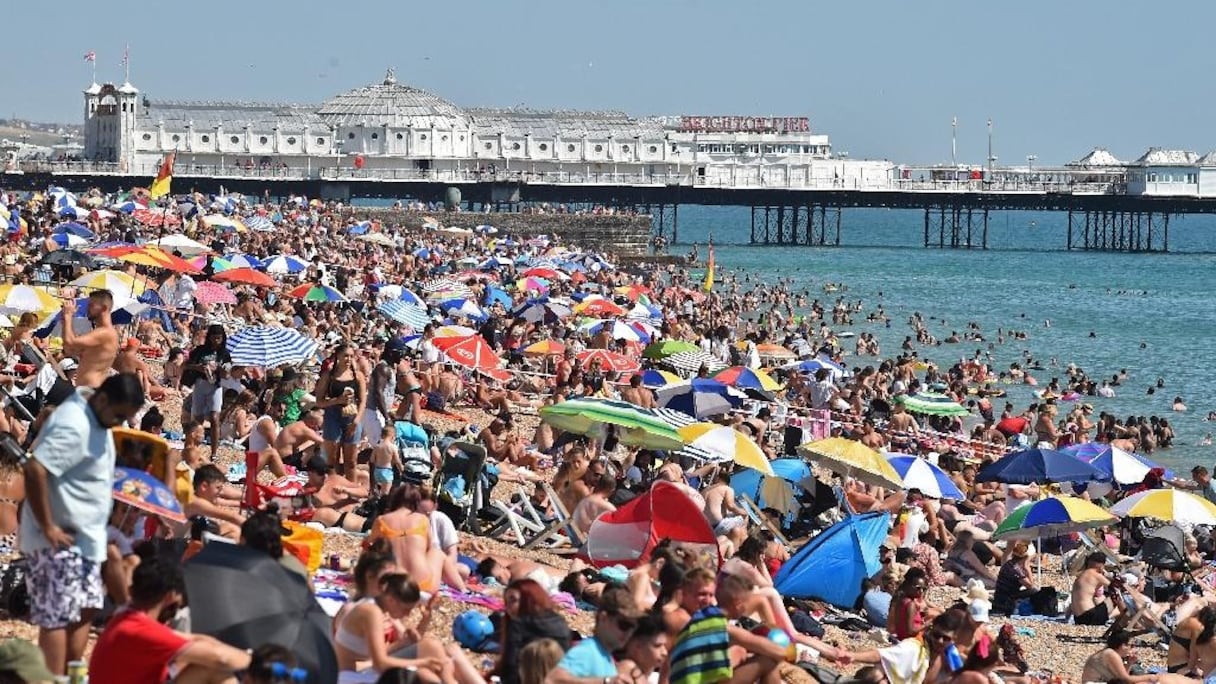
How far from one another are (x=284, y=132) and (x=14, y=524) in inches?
3174

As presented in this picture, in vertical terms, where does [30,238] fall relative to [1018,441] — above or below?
above

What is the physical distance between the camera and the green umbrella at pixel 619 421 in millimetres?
14039

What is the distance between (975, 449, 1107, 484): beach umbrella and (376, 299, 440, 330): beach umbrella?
8.34 metres

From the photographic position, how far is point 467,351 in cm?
1955

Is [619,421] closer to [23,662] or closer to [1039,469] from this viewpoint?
[1039,469]

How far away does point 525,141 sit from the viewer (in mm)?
91625

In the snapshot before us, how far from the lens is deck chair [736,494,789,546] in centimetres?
1284

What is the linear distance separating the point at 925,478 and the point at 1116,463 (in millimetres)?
2457

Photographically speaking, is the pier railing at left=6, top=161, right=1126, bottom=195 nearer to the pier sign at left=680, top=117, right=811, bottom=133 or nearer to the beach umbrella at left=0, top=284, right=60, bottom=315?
the pier sign at left=680, top=117, right=811, bottom=133

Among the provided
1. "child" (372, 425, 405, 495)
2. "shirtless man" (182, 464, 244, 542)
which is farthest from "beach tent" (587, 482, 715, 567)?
"shirtless man" (182, 464, 244, 542)

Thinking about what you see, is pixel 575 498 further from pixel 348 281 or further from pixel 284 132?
pixel 284 132

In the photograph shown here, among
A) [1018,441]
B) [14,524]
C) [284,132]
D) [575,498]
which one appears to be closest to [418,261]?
[1018,441]

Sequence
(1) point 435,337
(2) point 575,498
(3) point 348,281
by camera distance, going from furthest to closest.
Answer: (3) point 348,281, (1) point 435,337, (2) point 575,498

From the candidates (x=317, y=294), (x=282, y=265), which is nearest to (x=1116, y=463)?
(x=317, y=294)
